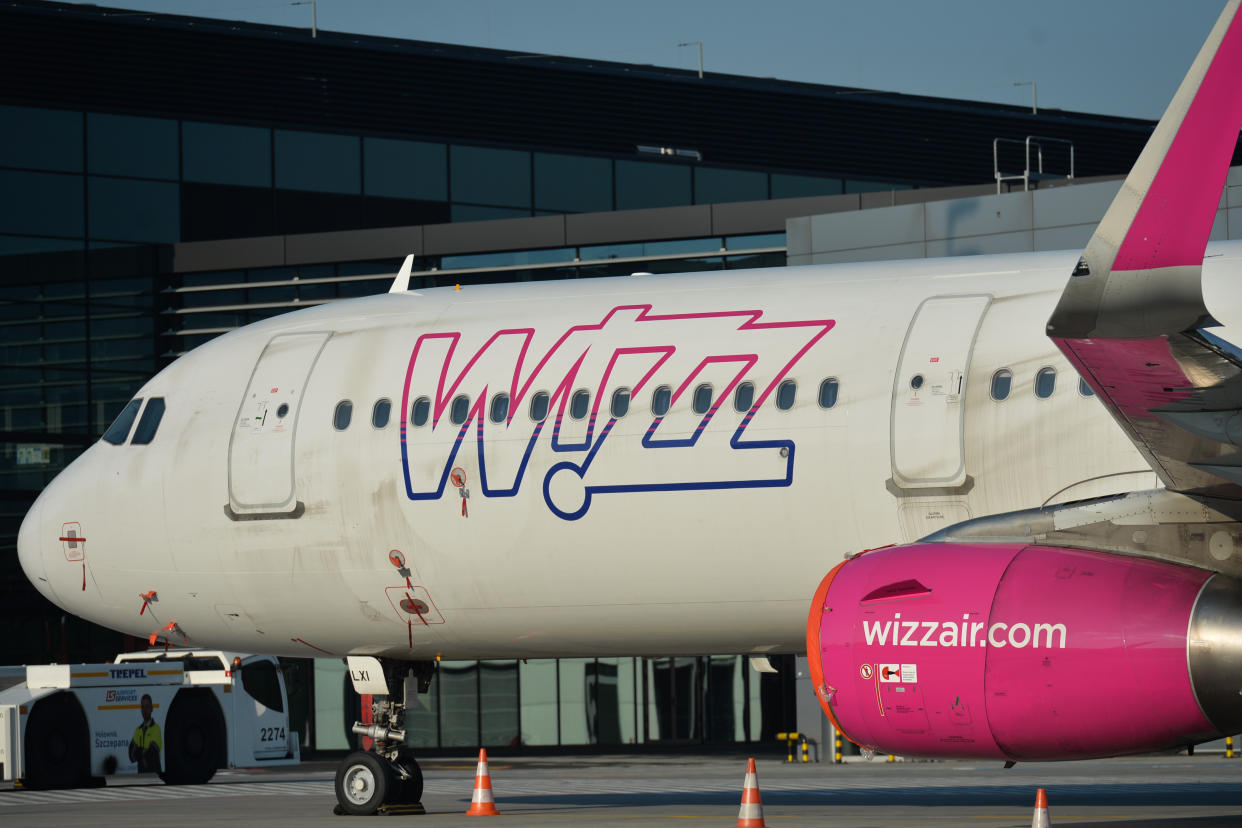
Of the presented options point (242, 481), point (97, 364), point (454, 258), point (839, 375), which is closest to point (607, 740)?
point (454, 258)

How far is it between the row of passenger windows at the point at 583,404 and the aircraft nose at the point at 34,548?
10.1 ft

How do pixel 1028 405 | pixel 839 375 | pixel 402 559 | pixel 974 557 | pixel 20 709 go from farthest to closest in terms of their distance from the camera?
pixel 20 709, pixel 402 559, pixel 839 375, pixel 1028 405, pixel 974 557

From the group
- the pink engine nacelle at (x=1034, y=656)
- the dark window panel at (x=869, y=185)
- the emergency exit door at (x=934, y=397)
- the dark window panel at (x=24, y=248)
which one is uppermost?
the dark window panel at (x=869, y=185)

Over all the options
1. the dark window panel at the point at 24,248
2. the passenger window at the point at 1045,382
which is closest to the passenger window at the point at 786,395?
the passenger window at the point at 1045,382

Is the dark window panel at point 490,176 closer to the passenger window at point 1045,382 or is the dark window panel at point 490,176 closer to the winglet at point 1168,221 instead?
the passenger window at point 1045,382

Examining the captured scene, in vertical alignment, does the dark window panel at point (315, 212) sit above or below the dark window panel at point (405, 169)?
below

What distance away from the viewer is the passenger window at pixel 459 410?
1328 centimetres

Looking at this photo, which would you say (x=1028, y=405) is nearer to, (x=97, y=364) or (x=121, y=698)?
(x=121, y=698)

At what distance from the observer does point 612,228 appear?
33.2 m

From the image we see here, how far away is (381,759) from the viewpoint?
14953 mm

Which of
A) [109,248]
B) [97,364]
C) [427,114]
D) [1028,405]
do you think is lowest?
[1028,405]

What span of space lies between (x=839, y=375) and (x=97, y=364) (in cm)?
2830

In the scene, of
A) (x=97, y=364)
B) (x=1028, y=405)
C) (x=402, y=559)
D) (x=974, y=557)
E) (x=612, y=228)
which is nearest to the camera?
(x=974, y=557)

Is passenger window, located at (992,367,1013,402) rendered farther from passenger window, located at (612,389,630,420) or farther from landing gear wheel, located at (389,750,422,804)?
landing gear wheel, located at (389,750,422,804)
